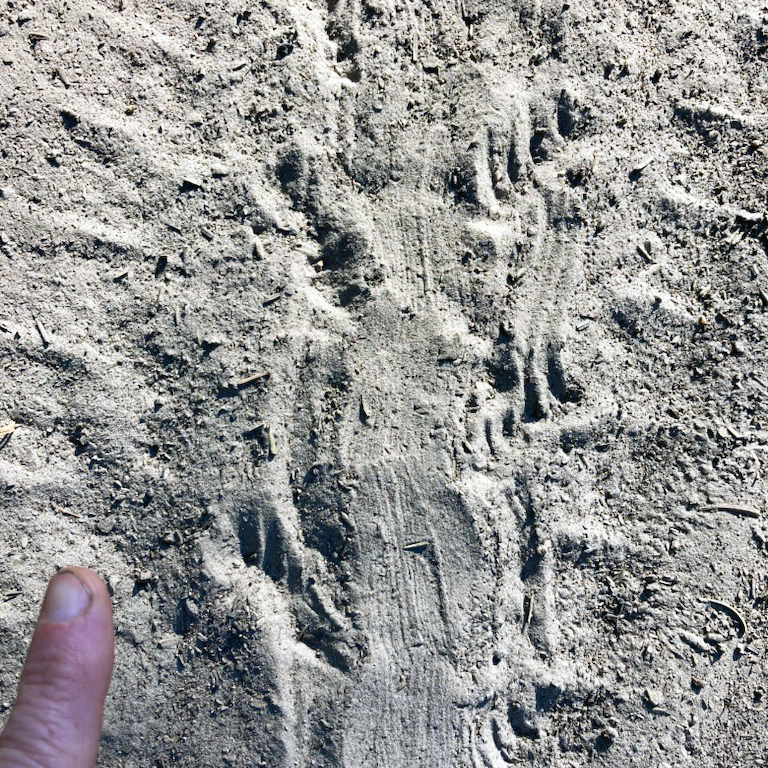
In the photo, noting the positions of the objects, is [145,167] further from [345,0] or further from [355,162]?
[345,0]

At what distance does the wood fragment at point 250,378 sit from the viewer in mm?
1566

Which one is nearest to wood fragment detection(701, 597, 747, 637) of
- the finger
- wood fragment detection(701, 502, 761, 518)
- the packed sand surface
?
the packed sand surface

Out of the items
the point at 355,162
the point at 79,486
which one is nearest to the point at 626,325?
the point at 355,162

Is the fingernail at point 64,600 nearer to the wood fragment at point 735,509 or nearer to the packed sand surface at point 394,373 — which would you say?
the packed sand surface at point 394,373

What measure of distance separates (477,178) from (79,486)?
133 cm

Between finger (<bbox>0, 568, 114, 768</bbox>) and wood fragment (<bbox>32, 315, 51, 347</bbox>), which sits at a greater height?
wood fragment (<bbox>32, 315, 51, 347</bbox>)

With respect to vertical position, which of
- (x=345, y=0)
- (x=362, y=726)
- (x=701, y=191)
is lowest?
(x=362, y=726)

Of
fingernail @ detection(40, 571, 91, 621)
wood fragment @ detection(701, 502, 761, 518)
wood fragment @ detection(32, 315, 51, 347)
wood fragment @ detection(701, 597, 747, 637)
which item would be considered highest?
wood fragment @ detection(32, 315, 51, 347)

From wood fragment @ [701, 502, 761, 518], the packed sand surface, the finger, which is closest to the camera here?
the finger

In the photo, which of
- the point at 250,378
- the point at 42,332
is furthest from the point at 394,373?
the point at 42,332

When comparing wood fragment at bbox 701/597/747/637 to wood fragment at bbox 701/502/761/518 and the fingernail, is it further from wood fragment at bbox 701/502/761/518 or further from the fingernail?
the fingernail

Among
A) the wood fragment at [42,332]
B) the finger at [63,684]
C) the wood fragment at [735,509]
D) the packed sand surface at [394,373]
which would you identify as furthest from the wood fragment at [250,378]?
the wood fragment at [735,509]

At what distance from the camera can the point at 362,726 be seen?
1.53 meters

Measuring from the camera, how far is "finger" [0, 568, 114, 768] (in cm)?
136
